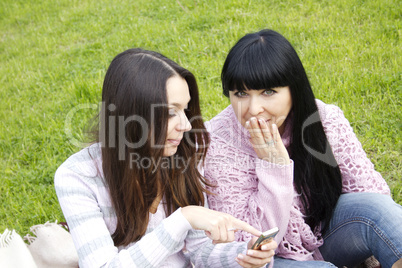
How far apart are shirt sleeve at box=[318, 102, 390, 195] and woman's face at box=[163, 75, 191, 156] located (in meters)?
0.85

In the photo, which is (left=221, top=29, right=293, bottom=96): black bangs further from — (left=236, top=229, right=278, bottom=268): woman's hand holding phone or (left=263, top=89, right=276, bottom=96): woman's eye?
(left=236, top=229, right=278, bottom=268): woman's hand holding phone

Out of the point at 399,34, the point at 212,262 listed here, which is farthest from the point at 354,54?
the point at 212,262

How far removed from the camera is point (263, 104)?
2209 millimetres

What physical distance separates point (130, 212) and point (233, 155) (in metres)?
0.68

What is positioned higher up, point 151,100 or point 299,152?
point 151,100

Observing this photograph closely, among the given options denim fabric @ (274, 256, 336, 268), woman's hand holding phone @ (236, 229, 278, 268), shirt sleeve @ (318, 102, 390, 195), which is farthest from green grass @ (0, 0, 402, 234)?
woman's hand holding phone @ (236, 229, 278, 268)

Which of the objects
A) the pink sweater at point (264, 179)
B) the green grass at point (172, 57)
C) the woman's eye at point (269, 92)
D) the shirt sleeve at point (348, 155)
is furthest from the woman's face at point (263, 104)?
the green grass at point (172, 57)

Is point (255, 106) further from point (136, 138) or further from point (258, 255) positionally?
point (258, 255)

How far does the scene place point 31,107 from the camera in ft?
15.4

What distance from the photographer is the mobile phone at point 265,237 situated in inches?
70.6

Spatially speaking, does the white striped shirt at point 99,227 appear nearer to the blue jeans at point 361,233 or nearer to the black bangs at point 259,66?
the blue jeans at point 361,233

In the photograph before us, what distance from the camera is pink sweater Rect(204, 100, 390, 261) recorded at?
2262 mm

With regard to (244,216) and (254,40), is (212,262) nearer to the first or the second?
(244,216)

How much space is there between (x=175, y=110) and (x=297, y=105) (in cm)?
70
